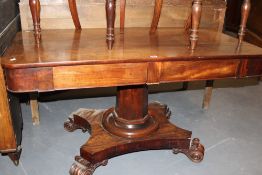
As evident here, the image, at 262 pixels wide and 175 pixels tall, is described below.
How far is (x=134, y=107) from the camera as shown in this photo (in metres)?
1.67

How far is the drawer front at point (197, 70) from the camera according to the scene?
1.24 metres

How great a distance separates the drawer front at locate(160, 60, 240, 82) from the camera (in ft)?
4.07

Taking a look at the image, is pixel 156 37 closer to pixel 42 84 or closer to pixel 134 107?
pixel 134 107

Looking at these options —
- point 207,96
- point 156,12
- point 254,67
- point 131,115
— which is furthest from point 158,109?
point 254,67

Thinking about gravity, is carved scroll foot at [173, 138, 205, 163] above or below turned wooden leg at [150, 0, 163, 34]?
below

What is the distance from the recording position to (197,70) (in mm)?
1286

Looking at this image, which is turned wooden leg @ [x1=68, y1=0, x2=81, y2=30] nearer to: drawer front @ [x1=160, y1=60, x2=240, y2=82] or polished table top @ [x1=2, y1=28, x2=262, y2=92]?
polished table top @ [x1=2, y1=28, x2=262, y2=92]

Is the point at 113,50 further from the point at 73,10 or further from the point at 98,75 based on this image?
the point at 73,10

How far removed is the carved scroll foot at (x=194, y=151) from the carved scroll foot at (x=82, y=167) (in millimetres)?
539

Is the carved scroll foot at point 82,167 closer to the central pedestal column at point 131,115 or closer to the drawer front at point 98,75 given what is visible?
the central pedestal column at point 131,115

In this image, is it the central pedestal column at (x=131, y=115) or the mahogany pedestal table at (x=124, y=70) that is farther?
the central pedestal column at (x=131, y=115)

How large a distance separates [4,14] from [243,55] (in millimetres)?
1284

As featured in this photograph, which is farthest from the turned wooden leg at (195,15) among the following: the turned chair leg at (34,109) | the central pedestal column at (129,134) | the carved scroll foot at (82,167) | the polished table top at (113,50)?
the turned chair leg at (34,109)

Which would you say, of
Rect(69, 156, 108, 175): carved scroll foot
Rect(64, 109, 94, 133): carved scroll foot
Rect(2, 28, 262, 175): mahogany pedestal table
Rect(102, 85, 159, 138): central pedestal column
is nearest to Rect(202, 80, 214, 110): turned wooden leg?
Rect(2, 28, 262, 175): mahogany pedestal table
